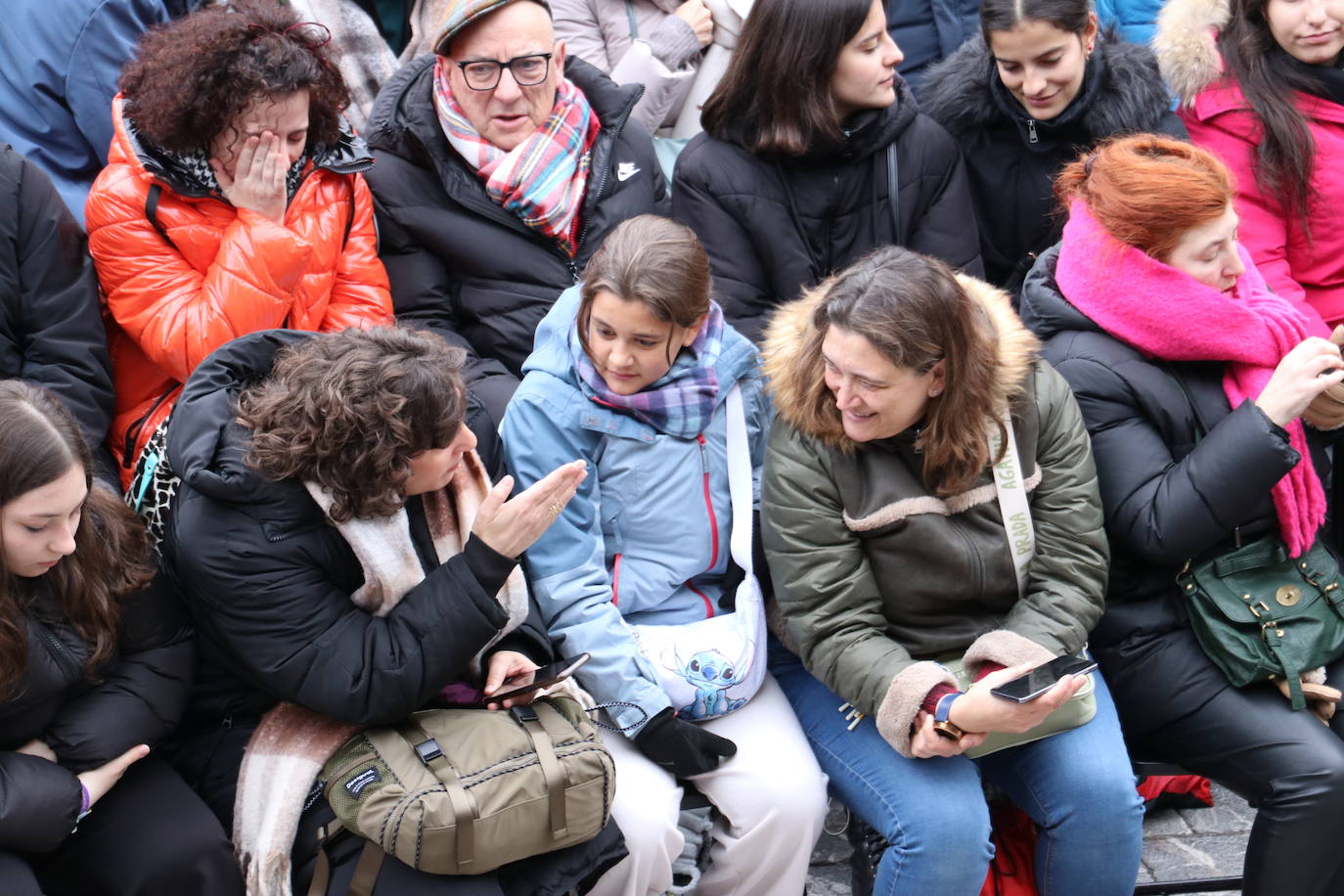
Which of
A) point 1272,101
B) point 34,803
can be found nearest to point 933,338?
point 1272,101

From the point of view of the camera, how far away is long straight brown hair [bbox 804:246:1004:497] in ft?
10.6

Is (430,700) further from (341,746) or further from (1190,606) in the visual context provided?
(1190,606)

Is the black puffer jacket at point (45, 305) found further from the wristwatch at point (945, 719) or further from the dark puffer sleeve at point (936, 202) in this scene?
the dark puffer sleeve at point (936, 202)

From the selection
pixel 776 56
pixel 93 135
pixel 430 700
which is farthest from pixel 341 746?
pixel 776 56

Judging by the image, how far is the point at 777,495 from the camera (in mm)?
3426

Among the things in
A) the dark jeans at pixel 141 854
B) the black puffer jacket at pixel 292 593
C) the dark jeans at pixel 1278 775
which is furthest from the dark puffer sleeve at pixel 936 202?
the dark jeans at pixel 141 854

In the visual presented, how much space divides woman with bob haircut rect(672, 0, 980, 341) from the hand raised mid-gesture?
115 centimetres

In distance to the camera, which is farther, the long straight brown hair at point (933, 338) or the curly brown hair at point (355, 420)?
the long straight brown hair at point (933, 338)

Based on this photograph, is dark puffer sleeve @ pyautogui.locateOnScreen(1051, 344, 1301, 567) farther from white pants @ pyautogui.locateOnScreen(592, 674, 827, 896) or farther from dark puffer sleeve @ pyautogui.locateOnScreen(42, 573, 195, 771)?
dark puffer sleeve @ pyautogui.locateOnScreen(42, 573, 195, 771)

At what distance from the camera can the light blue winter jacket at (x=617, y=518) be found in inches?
133

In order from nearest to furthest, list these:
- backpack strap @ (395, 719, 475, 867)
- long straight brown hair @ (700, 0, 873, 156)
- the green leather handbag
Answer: backpack strap @ (395, 719, 475, 867)
the green leather handbag
long straight brown hair @ (700, 0, 873, 156)

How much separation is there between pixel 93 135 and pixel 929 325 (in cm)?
238

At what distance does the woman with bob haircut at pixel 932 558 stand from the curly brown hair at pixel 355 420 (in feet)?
2.88

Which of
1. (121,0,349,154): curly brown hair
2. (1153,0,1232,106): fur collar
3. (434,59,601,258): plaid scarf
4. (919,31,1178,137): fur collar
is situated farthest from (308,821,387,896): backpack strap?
(1153,0,1232,106): fur collar
